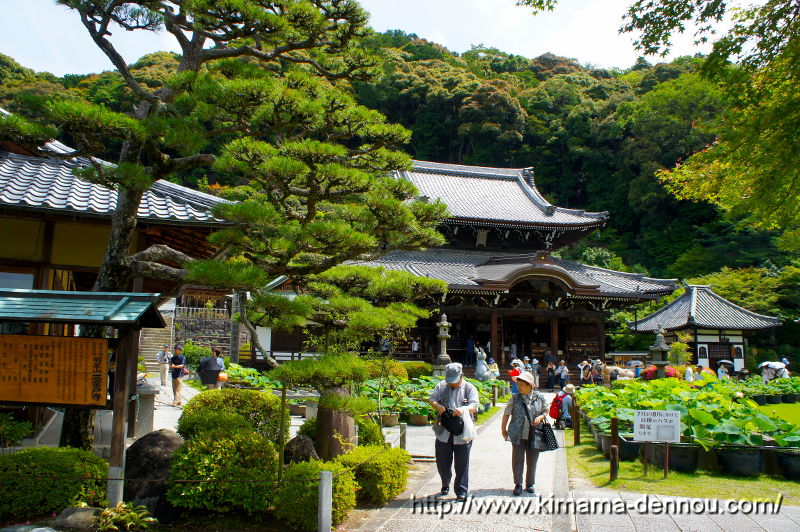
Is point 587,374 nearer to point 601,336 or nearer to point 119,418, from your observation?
point 601,336

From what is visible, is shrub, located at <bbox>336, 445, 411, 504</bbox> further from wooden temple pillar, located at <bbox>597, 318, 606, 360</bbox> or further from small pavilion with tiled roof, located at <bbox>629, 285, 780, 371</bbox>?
small pavilion with tiled roof, located at <bbox>629, 285, 780, 371</bbox>

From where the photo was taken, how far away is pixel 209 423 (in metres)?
6.89

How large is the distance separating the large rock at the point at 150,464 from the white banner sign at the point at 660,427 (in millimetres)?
5725

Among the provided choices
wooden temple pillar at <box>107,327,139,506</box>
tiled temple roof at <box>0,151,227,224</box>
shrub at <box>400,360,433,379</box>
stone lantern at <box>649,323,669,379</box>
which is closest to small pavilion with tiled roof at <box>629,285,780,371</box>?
stone lantern at <box>649,323,669,379</box>

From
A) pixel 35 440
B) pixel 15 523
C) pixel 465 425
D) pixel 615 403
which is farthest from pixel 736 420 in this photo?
pixel 35 440

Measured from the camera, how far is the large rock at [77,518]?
18.1ft

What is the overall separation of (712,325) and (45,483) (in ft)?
102

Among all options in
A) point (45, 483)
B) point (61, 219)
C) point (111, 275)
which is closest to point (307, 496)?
point (45, 483)

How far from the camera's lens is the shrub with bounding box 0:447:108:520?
18.8ft

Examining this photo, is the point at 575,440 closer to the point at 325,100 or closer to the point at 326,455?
the point at 326,455

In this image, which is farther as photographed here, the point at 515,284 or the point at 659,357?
the point at 515,284

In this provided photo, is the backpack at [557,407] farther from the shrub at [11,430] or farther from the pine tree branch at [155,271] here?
the shrub at [11,430]

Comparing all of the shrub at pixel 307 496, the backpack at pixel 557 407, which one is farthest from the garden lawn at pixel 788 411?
the shrub at pixel 307 496

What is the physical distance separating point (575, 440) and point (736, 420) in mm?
2830
